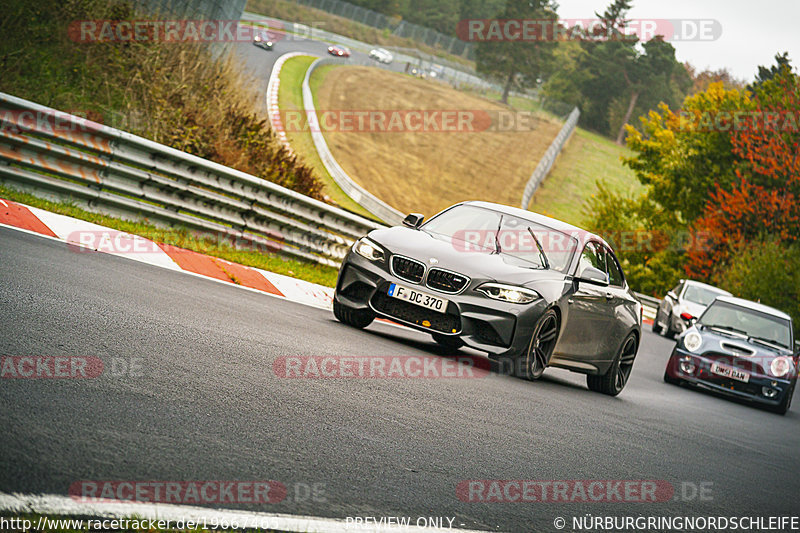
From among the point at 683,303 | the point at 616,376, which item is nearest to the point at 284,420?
the point at 616,376

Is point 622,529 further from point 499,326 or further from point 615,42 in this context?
point 615,42

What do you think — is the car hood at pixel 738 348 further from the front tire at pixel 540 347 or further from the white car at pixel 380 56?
the white car at pixel 380 56

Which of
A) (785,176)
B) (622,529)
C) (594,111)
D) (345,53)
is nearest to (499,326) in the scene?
(622,529)

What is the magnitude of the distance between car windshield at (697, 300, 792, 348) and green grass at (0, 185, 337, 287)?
21.4 feet

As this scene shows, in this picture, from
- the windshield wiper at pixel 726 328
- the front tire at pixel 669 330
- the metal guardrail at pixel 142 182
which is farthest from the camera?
the front tire at pixel 669 330

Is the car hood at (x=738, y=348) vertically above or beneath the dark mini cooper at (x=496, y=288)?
beneath

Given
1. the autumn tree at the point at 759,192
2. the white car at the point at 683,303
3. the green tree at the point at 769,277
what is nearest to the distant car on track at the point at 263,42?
the autumn tree at the point at 759,192

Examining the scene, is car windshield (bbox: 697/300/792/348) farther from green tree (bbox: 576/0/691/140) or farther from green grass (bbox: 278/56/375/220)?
green tree (bbox: 576/0/691/140)

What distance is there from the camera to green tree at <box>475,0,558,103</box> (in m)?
114

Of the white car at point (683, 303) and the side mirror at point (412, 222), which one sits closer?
the side mirror at point (412, 222)

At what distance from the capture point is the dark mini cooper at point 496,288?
872cm

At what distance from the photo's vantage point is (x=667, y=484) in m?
6.03

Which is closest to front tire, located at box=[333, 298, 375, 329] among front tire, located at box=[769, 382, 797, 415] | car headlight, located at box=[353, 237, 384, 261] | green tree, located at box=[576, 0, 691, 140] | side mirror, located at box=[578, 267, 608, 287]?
car headlight, located at box=[353, 237, 384, 261]

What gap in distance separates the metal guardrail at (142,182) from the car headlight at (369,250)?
3.49m
